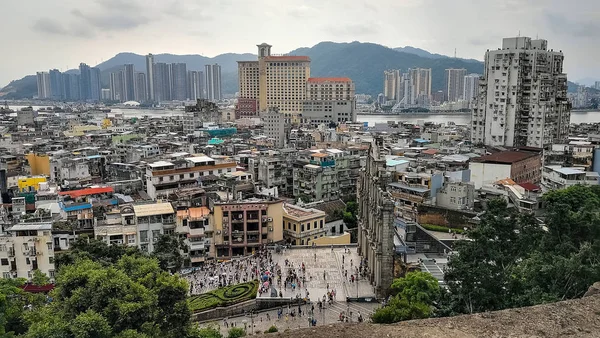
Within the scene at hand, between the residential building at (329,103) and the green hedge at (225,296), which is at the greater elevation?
the residential building at (329,103)

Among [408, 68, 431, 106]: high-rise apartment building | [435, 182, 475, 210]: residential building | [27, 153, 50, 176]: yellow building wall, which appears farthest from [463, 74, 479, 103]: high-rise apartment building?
[27, 153, 50, 176]: yellow building wall

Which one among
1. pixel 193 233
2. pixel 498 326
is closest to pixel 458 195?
pixel 193 233

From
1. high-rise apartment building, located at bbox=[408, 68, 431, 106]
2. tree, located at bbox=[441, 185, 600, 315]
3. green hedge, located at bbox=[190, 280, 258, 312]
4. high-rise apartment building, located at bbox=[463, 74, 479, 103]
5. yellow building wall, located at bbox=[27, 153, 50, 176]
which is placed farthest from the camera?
high-rise apartment building, located at bbox=[408, 68, 431, 106]

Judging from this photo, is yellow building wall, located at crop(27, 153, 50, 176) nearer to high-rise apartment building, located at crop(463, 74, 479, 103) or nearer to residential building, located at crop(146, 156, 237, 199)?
residential building, located at crop(146, 156, 237, 199)

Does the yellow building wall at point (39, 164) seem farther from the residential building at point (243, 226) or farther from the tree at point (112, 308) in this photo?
the tree at point (112, 308)

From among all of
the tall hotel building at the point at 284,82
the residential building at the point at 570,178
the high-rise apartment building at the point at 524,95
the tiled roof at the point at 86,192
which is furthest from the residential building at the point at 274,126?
the residential building at the point at 570,178

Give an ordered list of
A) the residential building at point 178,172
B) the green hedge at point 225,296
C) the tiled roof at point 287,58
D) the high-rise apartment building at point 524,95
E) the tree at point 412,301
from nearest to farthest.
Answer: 1. the tree at point 412,301
2. the green hedge at point 225,296
3. the residential building at point 178,172
4. the high-rise apartment building at point 524,95
5. the tiled roof at point 287,58
